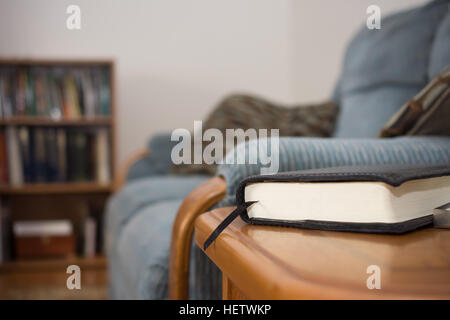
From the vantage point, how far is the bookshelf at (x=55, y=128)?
2305 mm

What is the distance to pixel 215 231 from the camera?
1.33ft

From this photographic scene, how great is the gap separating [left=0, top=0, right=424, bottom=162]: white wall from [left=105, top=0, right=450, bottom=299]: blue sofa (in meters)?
1.13

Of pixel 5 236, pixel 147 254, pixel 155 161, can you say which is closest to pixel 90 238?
pixel 5 236

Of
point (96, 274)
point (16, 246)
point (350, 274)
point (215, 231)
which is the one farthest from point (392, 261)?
point (16, 246)

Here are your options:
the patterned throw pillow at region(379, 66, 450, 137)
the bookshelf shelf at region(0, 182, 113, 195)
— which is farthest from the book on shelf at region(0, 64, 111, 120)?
the patterned throw pillow at region(379, 66, 450, 137)

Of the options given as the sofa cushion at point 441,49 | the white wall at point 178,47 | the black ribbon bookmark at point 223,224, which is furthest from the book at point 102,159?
the black ribbon bookmark at point 223,224

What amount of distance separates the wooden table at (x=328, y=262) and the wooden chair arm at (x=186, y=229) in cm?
17

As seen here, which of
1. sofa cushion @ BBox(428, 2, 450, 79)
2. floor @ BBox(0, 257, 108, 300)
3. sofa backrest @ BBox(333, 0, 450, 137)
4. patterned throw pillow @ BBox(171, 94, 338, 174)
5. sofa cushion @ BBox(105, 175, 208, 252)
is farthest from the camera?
floor @ BBox(0, 257, 108, 300)

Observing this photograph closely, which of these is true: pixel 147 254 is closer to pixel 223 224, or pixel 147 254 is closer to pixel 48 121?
pixel 223 224

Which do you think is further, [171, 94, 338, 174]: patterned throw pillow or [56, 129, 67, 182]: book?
[56, 129, 67, 182]: book

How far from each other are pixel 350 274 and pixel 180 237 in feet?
1.14

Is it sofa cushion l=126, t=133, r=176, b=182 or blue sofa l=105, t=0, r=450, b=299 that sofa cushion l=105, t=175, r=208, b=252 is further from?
sofa cushion l=126, t=133, r=176, b=182

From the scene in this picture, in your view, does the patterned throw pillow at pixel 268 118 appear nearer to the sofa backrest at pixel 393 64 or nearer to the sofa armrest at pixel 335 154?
the sofa backrest at pixel 393 64

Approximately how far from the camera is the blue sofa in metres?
0.61
